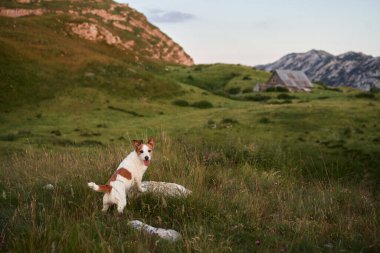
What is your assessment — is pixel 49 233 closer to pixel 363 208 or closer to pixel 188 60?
pixel 363 208

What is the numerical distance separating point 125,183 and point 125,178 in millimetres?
97


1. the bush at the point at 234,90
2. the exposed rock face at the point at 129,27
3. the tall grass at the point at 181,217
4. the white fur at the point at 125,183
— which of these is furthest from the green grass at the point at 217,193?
the exposed rock face at the point at 129,27

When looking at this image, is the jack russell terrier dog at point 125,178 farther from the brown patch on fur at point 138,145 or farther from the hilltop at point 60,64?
the hilltop at point 60,64

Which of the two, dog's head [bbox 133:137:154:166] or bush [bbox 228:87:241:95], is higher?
bush [bbox 228:87:241:95]

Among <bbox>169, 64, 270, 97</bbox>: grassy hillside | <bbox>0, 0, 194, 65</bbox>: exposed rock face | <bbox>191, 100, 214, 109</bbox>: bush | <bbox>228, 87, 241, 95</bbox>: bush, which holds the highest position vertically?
<bbox>0, 0, 194, 65</bbox>: exposed rock face

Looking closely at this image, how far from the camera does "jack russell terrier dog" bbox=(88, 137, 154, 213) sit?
7199 mm

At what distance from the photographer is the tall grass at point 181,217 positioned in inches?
213

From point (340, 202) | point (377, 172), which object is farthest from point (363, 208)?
point (377, 172)

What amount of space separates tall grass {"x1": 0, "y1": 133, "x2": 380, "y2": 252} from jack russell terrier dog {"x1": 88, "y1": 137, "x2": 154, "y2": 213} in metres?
0.26

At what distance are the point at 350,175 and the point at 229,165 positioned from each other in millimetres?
6326

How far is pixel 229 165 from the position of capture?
13289 mm

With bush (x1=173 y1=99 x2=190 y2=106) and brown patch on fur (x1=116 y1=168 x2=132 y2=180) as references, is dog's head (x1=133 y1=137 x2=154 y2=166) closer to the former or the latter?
brown patch on fur (x1=116 y1=168 x2=132 y2=180)

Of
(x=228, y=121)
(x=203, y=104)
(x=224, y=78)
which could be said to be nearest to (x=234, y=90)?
(x=224, y=78)

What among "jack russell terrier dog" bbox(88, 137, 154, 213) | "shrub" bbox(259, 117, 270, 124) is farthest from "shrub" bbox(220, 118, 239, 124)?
"jack russell terrier dog" bbox(88, 137, 154, 213)
